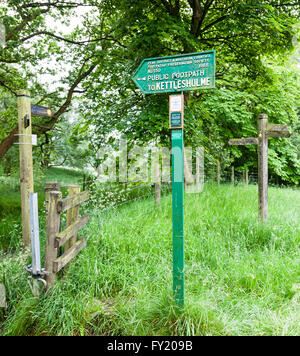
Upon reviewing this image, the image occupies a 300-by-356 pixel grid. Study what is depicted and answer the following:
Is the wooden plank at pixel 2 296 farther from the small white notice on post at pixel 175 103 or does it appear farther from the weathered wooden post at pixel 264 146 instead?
the weathered wooden post at pixel 264 146

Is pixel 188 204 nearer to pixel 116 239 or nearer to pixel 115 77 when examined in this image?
pixel 116 239

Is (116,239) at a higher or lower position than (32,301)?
higher

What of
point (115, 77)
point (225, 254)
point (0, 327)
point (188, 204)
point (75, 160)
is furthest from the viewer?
point (75, 160)

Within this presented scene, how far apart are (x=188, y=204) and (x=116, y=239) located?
2.17 m

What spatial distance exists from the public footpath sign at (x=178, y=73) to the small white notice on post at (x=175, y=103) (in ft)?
0.24

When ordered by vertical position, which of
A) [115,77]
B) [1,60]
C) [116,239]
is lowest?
[116,239]

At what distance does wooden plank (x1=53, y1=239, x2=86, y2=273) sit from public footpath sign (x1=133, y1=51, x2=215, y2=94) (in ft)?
6.91

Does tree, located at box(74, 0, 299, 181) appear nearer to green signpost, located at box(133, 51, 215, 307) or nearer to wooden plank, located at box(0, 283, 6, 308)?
green signpost, located at box(133, 51, 215, 307)

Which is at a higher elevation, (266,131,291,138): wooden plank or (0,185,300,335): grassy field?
(266,131,291,138): wooden plank

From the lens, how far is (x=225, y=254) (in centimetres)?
387

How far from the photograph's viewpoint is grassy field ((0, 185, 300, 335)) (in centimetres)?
261

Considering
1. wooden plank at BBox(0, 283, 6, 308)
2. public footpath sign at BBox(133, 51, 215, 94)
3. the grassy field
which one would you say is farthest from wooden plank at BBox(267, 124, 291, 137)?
wooden plank at BBox(0, 283, 6, 308)
